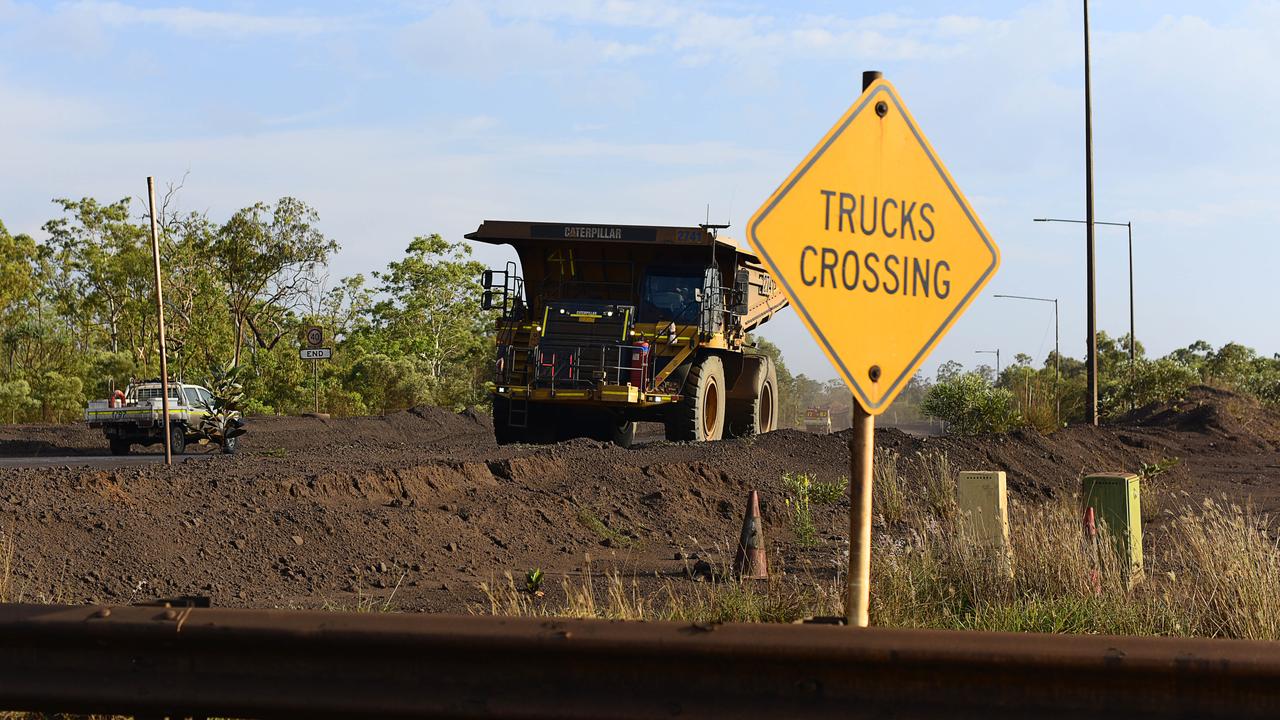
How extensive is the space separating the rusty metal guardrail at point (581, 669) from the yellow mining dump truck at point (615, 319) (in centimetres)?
1376

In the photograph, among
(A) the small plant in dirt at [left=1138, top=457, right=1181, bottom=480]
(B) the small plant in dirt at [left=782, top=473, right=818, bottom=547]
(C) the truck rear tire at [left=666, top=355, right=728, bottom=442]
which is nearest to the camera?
(B) the small plant in dirt at [left=782, top=473, right=818, bottom=547]

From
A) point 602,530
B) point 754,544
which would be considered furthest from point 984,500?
point 602,530

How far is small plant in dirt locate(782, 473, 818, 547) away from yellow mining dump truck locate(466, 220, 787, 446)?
115 inches

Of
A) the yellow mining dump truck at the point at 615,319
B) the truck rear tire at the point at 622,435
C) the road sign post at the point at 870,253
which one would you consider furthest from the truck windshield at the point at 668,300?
the road sign post at the point at 870,253

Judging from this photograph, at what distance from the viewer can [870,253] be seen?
4.71 m

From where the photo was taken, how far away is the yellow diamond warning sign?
4.59m

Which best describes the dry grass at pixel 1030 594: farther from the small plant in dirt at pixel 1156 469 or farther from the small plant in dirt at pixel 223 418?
the small plant in dirt at pixel 223 418

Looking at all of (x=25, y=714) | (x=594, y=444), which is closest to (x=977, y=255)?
(x=25, y=714)

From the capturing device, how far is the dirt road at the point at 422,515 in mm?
9344

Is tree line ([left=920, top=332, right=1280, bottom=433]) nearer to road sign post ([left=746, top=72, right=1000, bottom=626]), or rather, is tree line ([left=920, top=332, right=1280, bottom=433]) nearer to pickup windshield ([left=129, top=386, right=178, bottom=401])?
pickup windshield ([left=129, top=386, right=178, bottom=401])

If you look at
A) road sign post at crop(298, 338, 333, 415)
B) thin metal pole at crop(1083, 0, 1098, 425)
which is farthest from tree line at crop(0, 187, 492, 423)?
thin metal pole at crop(1083, 0, 1098, 425)

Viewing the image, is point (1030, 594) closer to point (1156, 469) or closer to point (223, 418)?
point (1156, 469)

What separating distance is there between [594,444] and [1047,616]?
1137 cm

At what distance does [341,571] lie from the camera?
10133 millimetres
